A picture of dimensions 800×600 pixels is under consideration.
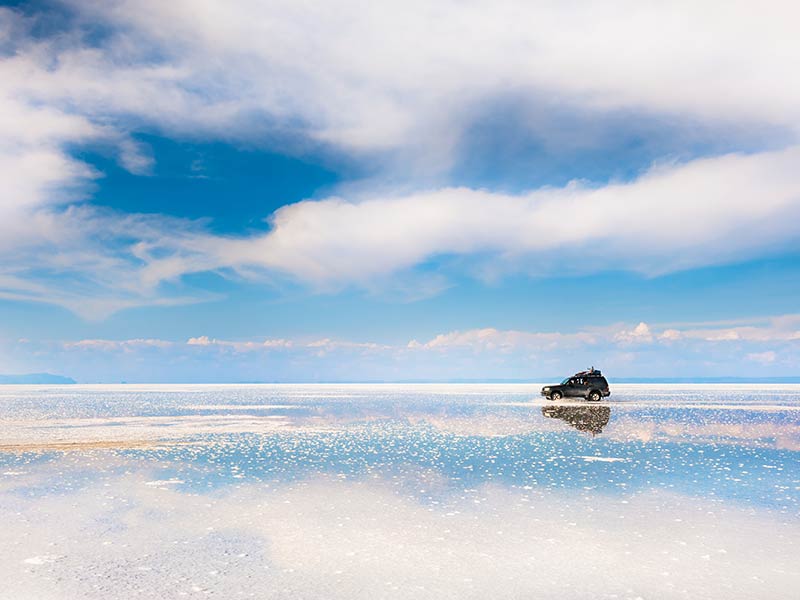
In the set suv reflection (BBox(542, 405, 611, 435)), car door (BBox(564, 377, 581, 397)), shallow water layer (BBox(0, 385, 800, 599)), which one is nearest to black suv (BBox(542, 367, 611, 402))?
car door (BBox(564, 377, 581, 397))

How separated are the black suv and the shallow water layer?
108 feet

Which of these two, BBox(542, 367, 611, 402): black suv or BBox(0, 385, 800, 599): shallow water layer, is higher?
BBox(542, 367, 611, 402): black suv

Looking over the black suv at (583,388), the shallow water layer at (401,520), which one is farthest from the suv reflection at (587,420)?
the black suv at (583,388)

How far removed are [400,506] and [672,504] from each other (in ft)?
20.0

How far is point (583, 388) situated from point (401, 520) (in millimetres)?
49018

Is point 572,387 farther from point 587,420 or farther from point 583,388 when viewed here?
point 587,420

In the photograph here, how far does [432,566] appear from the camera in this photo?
9.12 m

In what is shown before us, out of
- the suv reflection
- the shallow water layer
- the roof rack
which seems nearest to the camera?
the shallow water layer

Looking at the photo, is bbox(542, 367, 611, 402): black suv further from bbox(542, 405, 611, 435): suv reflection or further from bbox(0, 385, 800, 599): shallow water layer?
bbox(0, 385, 800, 599): shallow water layer

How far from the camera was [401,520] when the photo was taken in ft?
39.0

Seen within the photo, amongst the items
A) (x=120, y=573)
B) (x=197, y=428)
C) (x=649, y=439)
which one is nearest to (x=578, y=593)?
(x=120, y=573)

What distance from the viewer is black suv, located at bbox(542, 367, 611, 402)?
5675cm

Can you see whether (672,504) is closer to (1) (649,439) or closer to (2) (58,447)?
(1) (649,439)

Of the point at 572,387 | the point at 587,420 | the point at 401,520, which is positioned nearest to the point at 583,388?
the point at 572,387
